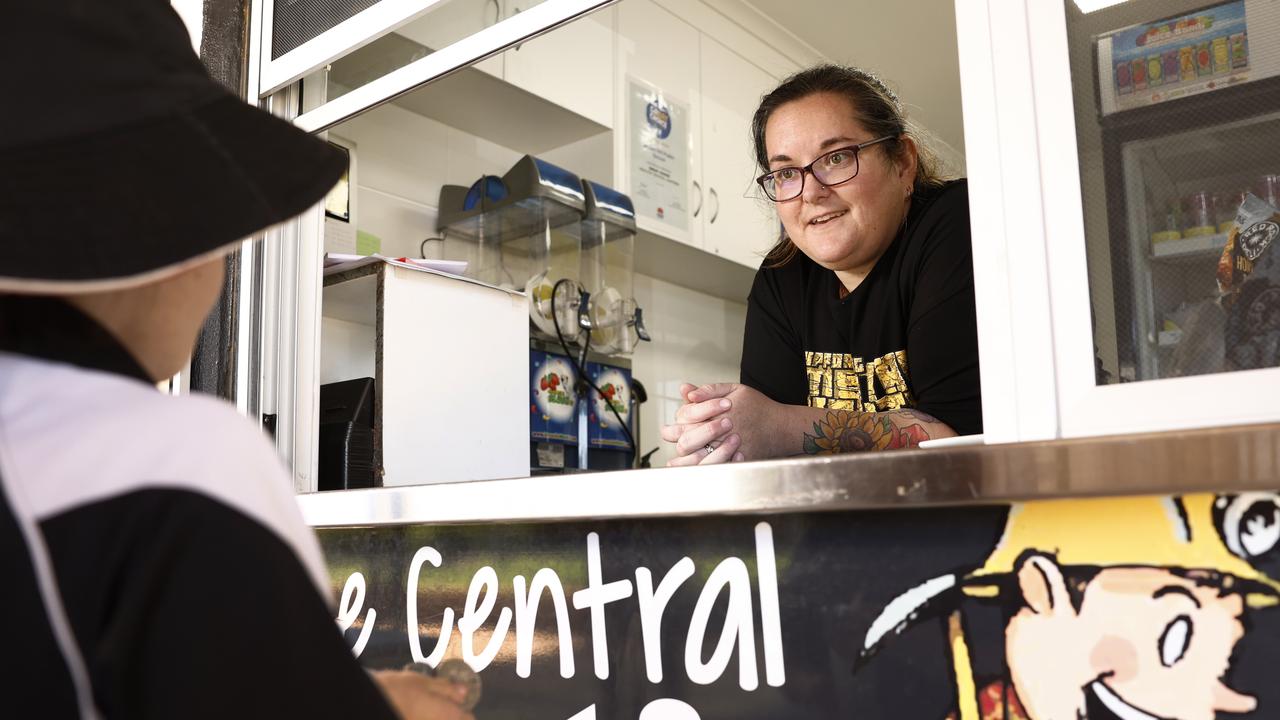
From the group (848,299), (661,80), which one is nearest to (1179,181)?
(848,299)

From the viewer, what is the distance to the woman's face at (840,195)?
72.7 inches

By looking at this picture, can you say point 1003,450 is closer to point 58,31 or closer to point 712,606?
point 712,606

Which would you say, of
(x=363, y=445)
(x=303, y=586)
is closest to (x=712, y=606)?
(x=303, y=586)

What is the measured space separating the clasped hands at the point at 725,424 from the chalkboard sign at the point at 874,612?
0.93 ft

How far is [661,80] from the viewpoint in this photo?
366 cm

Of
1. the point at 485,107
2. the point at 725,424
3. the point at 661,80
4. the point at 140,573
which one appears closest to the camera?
the point at 140,573

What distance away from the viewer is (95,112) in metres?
0.47

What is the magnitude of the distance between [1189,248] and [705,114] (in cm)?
300

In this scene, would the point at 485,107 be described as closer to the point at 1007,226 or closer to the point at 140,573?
the point at 1007,226

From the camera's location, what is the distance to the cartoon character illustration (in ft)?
2.96

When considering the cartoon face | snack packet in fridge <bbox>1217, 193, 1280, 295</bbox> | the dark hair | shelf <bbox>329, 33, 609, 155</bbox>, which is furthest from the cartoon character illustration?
shelf <bbox>329, 33, 609, 155</bbox>

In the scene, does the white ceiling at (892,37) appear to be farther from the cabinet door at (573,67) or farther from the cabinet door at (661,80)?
the cabinet door at (573,67)

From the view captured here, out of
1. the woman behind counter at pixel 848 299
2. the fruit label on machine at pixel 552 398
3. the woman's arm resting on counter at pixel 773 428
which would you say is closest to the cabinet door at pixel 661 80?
the fruit label on machine at pixel 552 398

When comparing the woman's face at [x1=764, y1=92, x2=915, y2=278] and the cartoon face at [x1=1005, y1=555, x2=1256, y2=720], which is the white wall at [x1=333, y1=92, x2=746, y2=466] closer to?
the woman's face at [x1=764, y1=92, x2=915, y2=278]
